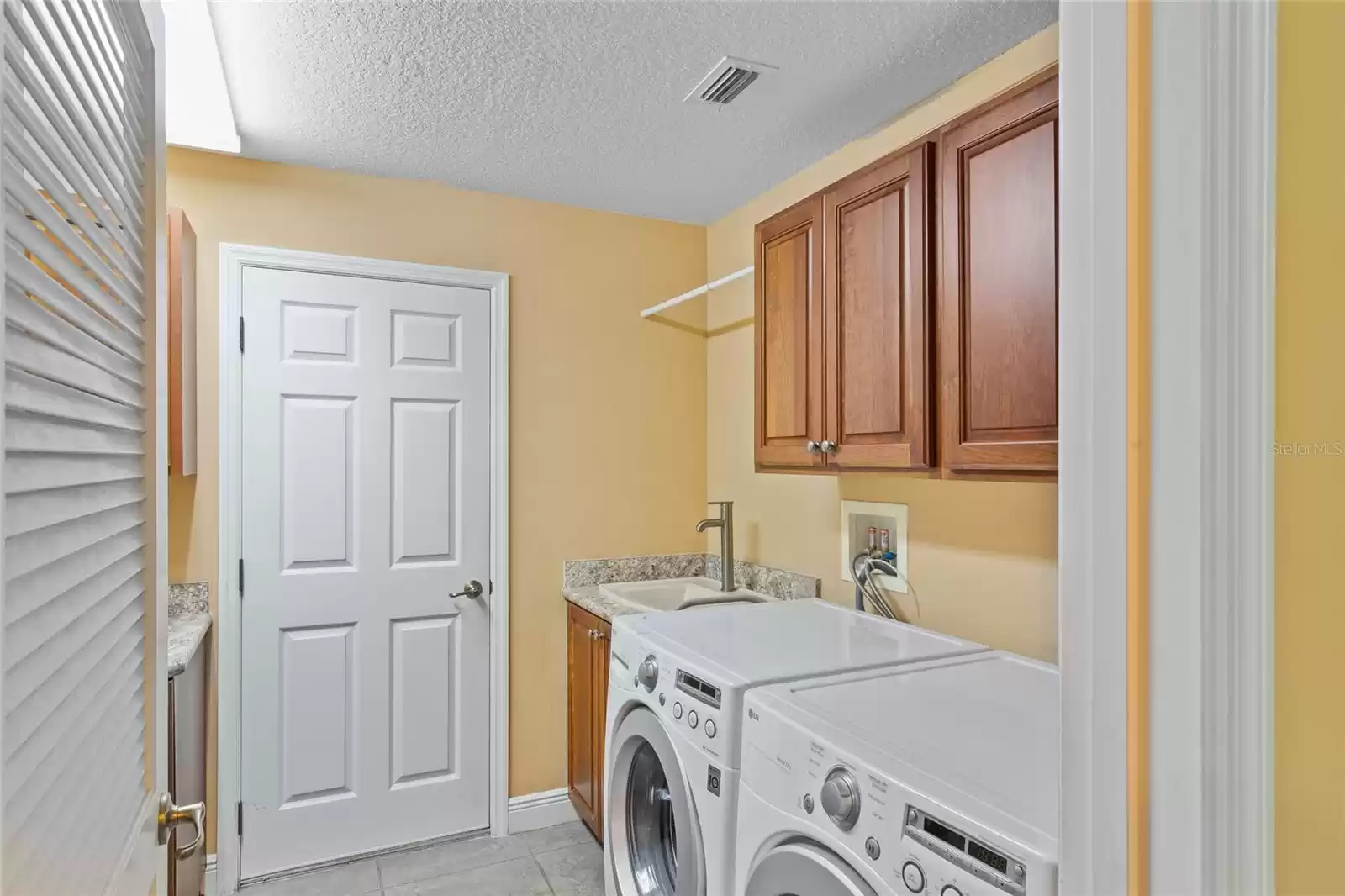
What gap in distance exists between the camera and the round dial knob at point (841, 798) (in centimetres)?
121

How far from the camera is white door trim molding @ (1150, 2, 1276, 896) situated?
44cm

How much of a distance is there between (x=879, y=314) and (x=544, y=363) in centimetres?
157

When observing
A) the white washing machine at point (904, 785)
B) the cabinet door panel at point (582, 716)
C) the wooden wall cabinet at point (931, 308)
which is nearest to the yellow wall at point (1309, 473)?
the white washing machine at point (904, 785)

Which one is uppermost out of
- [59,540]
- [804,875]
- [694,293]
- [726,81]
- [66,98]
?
[726,81]

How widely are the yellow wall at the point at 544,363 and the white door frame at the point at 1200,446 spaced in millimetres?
2653

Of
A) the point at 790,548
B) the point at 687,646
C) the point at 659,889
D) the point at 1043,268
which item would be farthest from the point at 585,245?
the point at 659,889

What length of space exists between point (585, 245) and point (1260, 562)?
9.62ft

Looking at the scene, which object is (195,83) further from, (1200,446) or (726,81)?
(1200,446)

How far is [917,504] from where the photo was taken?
2244 mm

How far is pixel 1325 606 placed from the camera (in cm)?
46

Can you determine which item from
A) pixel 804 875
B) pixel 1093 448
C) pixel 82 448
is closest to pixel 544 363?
pixel 804 875

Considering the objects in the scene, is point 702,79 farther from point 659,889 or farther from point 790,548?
point 659,889

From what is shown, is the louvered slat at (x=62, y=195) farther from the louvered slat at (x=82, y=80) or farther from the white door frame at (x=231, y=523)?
the white door frame at (x=231, y=523)

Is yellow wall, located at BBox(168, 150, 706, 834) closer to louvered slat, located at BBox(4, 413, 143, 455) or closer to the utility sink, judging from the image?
the utility sink
